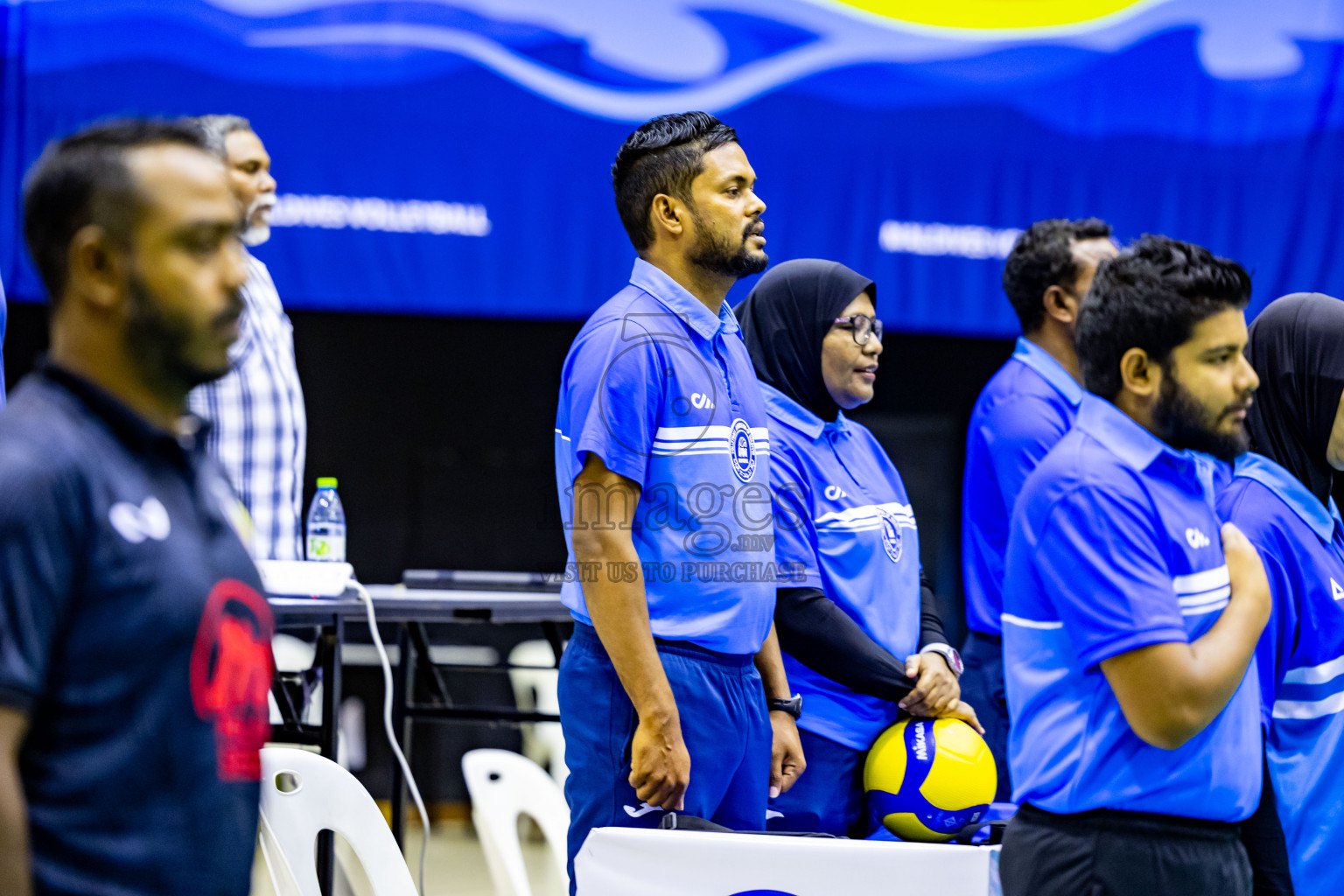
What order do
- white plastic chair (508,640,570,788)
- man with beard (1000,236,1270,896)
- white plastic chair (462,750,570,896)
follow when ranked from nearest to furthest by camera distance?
man with beard (1000,236,1270,896) < white plastic chair (462,750,570,896) < white plastic chair (508,640,570,788)

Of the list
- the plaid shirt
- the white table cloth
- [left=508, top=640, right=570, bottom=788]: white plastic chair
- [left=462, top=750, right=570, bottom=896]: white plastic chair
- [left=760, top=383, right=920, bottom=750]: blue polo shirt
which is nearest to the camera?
the white table cloth

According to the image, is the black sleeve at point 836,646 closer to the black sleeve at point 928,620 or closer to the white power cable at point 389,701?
the black sleeve at point 928,620

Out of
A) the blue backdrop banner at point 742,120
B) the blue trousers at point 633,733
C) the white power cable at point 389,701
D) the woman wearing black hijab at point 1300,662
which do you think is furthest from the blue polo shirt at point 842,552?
the blue backdrop banner at point 742,120

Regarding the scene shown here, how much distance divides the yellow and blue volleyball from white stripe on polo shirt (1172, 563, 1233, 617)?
1074 mm

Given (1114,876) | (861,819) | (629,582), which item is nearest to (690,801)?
(629,582)

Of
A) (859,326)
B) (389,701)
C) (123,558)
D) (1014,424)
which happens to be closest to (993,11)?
(1014,424)

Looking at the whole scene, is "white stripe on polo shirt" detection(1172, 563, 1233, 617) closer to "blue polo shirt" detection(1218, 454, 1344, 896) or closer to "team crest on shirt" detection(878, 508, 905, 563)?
"blue polo shirt" detection(1218, 454, 1344, 896)

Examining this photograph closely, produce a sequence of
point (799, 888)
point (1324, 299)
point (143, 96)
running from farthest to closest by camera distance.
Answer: point (143, 96)
point (1324, 299)
point (799, 888)

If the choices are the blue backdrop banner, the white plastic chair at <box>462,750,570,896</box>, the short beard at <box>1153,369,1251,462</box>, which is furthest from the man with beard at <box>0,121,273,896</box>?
the blue backdrop banner

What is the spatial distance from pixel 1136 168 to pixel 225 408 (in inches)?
162

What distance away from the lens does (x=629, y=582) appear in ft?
7.43

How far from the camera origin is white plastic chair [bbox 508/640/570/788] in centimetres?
485

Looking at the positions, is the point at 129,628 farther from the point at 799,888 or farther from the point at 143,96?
the point at 143,96

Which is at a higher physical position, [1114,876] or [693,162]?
[693,162]
